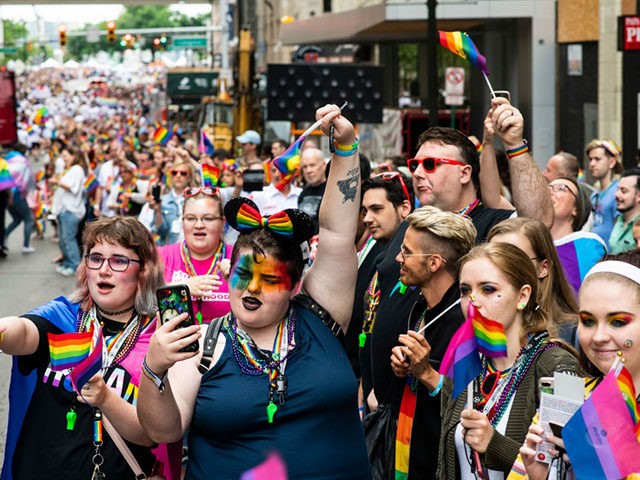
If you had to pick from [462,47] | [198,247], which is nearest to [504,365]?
[462,47]

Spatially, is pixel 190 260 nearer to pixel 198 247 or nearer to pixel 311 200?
pixel 198 247

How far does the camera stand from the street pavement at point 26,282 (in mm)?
15070

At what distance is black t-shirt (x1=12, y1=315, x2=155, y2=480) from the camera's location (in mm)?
4648

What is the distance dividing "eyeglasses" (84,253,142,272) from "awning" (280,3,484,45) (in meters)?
21.2

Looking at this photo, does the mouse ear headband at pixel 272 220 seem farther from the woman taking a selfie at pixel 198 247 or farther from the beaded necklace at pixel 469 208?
the woman taking a selfie at pixel 198 247

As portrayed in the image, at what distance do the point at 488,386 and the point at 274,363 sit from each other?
0.77 meters

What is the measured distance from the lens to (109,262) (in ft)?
16.3

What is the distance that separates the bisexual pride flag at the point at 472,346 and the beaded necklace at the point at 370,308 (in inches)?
90.6

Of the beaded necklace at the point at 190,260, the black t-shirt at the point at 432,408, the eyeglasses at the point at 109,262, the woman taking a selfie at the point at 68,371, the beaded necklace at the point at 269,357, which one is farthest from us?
the beaded necklace at the point at 190,260

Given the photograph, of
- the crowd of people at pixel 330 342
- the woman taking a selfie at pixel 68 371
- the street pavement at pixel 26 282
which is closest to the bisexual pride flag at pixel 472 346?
the crowd of people at pixel 330 342

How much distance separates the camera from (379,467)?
544 cm

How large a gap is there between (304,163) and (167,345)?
287 inches

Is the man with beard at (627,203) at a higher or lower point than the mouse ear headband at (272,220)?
lower

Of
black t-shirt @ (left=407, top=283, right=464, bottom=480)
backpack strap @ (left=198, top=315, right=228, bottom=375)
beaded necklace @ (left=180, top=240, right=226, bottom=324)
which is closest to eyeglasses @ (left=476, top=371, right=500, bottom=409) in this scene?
black t-shirt @ (left=407, top=283, right=464, bottom=480)
